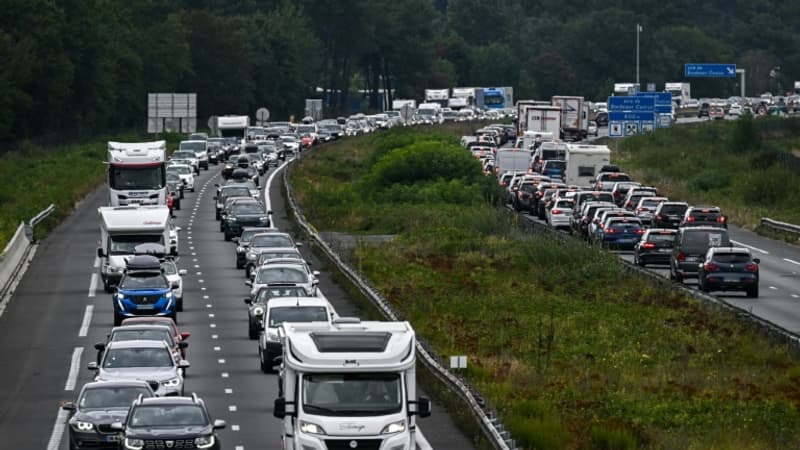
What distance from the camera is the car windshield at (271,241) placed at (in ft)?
192

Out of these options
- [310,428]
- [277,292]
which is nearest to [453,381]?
[310,428]

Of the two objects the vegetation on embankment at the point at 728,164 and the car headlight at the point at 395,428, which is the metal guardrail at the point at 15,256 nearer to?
the vegetation on embankment at the point at 728,164

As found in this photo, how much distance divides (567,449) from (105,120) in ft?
404

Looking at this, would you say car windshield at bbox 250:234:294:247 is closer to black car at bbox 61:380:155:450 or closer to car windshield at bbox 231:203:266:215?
car windshield at bbox 231:203:266:215

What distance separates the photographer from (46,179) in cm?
9756

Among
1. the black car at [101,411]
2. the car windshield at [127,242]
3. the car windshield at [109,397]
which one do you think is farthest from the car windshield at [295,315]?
the car windshield at [127,242]

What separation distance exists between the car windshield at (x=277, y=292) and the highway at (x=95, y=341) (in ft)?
3.61

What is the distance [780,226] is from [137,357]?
157 ft

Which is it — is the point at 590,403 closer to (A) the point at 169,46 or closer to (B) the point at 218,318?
(B) the point at 218,318

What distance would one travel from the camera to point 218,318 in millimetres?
49469

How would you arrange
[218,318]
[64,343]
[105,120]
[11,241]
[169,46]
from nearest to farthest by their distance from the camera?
1. [64,343]
2. [218,318]
3. [11,241]
4. [105,120]
5. [169,46]

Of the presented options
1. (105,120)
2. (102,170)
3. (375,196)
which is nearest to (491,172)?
(375,196)

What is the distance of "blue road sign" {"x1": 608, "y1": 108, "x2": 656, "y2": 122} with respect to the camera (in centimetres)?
10847

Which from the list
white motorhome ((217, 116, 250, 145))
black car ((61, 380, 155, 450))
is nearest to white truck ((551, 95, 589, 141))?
white motorhome ((217, 116, 250, 145))
